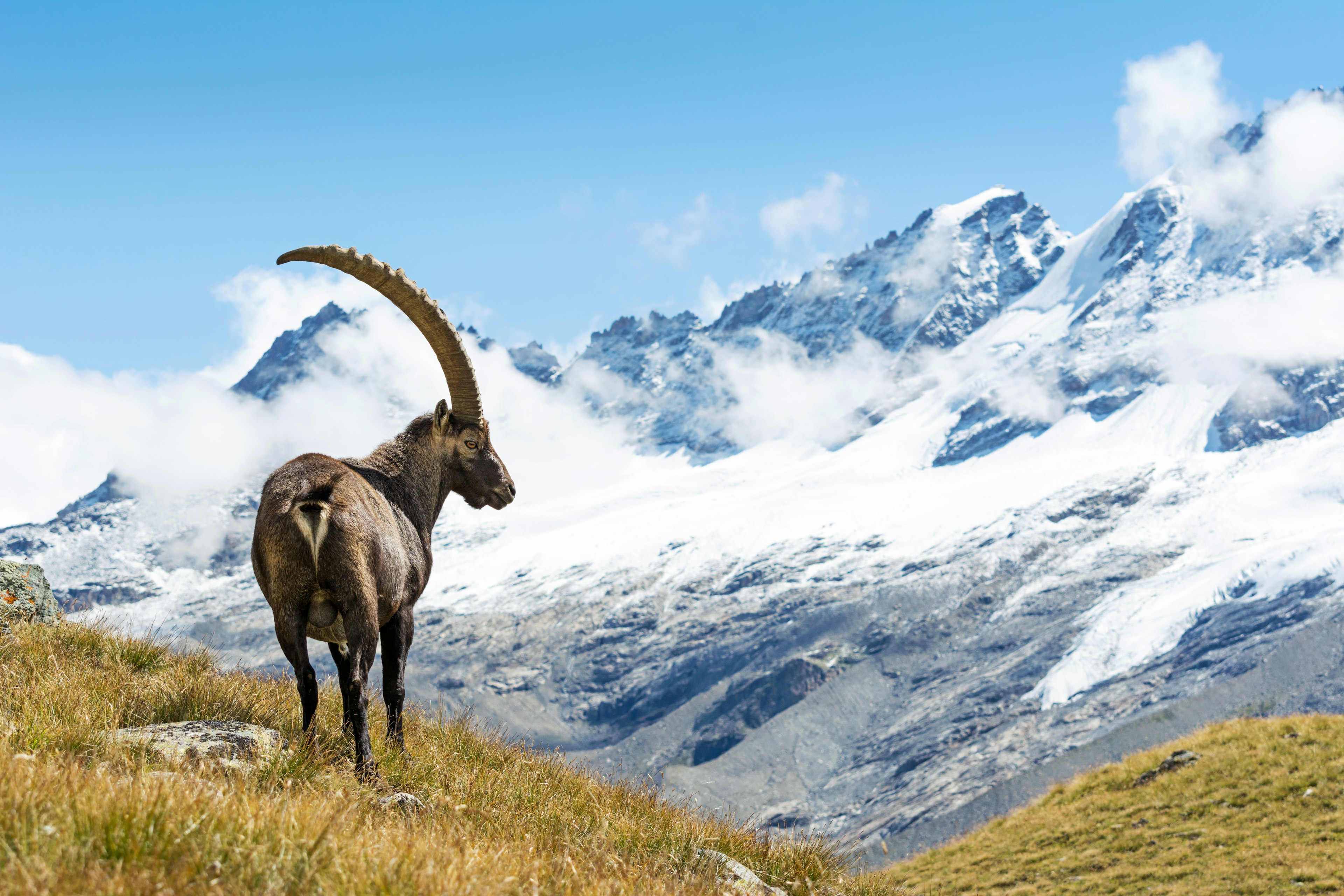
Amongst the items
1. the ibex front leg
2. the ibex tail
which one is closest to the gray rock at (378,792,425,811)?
the ibex front leg

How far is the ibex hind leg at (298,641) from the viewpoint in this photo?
6.77 metres

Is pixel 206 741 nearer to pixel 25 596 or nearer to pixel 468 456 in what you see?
pixel 468 456

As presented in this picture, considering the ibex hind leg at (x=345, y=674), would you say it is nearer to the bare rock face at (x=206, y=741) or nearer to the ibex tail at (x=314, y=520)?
the bare rock face at (x=206, y=741)

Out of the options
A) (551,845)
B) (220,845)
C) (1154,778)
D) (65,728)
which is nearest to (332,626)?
(65,728)

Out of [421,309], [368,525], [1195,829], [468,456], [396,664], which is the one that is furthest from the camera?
[1195,829]

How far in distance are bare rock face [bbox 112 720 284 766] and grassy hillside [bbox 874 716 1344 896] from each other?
773 inches

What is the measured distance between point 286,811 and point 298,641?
8.10 ft

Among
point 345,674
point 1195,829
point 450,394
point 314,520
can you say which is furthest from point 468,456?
point 1195,829

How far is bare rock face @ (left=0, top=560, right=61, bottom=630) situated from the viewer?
10445 millimetres

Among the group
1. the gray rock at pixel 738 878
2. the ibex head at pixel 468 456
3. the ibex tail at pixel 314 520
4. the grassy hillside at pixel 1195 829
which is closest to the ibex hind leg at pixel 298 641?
the ibex tail at pixel 314 520

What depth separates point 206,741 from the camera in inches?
261

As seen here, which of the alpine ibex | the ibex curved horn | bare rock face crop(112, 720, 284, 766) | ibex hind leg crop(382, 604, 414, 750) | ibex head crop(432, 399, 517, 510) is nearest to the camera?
bare rock face crop(112, 720, 284, 766)

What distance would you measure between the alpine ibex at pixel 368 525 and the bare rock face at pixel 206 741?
359 mm

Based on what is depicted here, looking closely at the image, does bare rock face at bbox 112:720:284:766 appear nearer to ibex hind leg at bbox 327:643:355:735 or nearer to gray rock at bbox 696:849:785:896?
ibex hind leg at bbox 327:643:355:735
